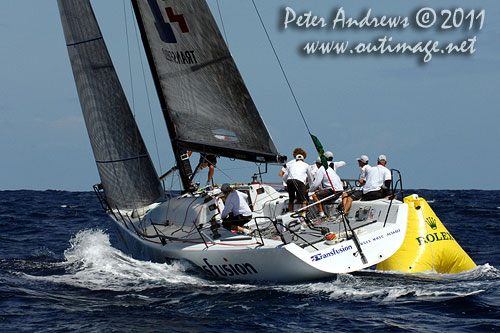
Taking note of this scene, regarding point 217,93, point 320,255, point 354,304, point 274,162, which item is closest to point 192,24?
point 217,93

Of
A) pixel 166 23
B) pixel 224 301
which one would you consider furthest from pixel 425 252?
pixel 166 23

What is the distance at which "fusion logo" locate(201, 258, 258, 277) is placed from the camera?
9231 mm

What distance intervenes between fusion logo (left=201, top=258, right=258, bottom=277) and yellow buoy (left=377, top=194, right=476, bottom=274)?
258cm

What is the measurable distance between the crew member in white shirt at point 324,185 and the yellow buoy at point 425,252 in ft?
4.54

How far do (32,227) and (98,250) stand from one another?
6.68 meters

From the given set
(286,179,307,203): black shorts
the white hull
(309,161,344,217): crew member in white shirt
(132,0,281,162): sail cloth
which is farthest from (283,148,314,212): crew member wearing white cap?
the white hull

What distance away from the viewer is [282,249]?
8.64m

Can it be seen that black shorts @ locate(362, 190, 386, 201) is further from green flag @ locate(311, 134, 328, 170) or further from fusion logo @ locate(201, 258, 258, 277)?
fusion logo @ locate(201, 258, 258, 277)

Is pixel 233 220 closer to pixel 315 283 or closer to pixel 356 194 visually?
pixel 315 283

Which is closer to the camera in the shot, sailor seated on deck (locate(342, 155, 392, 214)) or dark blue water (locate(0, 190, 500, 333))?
dark blue water (locate(0, 190, 500, 333))

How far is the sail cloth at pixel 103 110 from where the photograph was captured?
1354 centimetres

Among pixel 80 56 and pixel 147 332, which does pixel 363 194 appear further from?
pixel 80 56

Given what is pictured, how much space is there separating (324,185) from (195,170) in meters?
2.78

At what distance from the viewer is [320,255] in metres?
8.73
